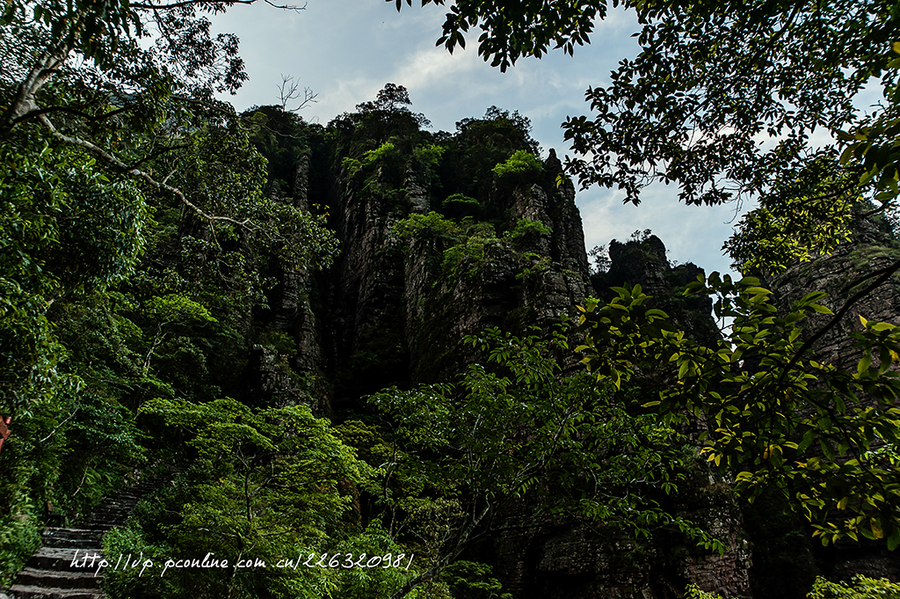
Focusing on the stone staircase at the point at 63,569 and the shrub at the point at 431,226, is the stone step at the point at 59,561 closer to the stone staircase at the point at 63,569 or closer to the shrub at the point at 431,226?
the stone staircase at the point at 63,569

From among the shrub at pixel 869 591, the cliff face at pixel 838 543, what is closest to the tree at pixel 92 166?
the shrub at pixel 869 591

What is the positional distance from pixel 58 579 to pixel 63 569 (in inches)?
11.3

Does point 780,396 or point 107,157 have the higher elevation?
point 107,157

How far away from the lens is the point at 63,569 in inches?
243

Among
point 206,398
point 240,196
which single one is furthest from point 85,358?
point 240,196

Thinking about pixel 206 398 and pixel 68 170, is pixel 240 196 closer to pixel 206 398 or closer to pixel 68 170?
pixel 68 170

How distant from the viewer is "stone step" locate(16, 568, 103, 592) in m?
5.88

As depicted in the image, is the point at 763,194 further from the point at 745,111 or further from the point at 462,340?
the point at 462,340

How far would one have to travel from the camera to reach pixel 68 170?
482cm

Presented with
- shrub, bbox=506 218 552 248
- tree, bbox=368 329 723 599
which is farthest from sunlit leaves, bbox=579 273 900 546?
shrub, bbox=506 218 552 248

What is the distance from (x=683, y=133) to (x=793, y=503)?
10.8 ft

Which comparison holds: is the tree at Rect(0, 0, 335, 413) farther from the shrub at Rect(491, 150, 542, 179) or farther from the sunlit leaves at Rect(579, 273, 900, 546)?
the shrub at Rect(491, 150, 542, 179)

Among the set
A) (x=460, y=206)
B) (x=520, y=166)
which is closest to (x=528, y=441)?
(x=520, y=166)

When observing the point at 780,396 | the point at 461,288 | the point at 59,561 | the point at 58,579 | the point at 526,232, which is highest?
the point at 526,232
